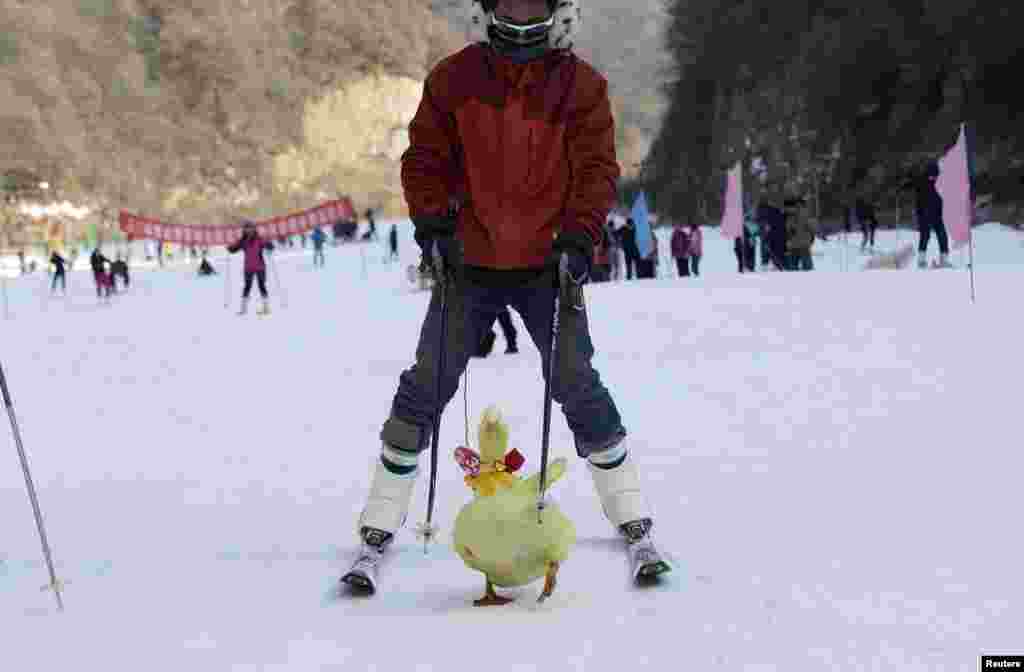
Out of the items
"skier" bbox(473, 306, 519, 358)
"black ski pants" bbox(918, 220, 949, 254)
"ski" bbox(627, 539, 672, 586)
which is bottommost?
"ski" bbox(627, 539, 672, 586)

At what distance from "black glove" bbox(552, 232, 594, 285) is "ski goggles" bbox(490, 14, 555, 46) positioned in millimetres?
511

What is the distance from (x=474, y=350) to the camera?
366 centimetres

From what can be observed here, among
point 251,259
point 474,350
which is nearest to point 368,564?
point 474,350

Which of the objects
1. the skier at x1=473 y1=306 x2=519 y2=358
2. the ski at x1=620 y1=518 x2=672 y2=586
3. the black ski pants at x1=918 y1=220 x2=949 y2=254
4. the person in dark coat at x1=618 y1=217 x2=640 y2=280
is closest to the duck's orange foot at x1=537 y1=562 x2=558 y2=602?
the ski at x1=620 y1=518 x2=672 y2=586

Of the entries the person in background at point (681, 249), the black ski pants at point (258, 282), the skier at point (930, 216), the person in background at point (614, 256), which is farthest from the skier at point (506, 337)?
the person in background at point (681, 249)

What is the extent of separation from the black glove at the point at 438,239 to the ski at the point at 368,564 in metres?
0.76

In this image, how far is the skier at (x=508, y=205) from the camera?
350cm

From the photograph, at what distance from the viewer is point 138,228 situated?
36.3 m

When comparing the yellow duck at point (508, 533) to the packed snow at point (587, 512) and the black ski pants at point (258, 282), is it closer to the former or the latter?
the packed snow at point (587, 512)

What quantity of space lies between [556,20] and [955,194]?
14.1 meters

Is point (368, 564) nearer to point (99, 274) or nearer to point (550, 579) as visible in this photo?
point (550, 579)

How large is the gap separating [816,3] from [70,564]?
39181 millimetres

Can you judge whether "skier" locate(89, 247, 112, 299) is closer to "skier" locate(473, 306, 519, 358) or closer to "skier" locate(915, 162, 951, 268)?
"skier" locate(915, 162, 951, 268)

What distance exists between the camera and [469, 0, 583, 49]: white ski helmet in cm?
354
